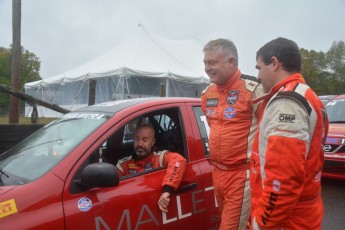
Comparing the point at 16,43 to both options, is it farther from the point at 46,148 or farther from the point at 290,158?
the point at 290,158

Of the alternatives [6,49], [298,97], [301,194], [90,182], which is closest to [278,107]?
[298,97]

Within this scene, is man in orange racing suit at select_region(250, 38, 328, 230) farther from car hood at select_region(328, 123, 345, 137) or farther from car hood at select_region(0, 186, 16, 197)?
car hood at select_region(328, 123, 345, 137)

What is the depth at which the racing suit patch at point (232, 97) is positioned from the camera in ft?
8.64

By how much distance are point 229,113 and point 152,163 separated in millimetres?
770

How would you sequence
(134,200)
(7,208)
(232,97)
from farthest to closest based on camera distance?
(232,97)
(134,200)
(7,208)

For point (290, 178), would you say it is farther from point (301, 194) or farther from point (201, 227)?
point (201, 227)

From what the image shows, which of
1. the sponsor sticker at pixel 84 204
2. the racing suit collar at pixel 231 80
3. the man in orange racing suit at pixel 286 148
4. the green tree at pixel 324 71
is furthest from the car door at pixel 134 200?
the green tree at pixel 324 71

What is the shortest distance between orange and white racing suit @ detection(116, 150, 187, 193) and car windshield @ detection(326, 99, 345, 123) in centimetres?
524

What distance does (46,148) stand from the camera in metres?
2.61

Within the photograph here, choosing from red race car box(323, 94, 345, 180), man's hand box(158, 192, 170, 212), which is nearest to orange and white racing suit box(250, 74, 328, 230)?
man's hand box(158, 192, 170, 212)

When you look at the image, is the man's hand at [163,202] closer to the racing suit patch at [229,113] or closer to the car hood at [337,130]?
the racing suit patch at [229,113]

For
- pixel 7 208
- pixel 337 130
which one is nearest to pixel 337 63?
pixel 337 130

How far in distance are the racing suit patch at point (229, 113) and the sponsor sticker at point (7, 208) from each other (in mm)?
1478

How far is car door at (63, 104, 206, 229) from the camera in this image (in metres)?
2.21
